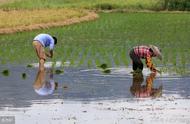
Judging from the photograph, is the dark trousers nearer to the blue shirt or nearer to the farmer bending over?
the farmer bending over

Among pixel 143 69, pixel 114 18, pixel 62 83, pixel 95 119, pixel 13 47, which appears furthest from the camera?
pixel 114 18

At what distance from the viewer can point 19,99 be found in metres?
10.8

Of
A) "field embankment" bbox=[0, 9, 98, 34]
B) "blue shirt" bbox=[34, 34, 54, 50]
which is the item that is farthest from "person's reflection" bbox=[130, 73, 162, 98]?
"field embankment" bbox=[0, 9, 98, 34]

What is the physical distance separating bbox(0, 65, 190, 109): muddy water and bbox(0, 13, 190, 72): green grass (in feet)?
4.87

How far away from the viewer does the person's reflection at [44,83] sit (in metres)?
11.7

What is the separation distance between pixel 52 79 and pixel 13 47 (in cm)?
702

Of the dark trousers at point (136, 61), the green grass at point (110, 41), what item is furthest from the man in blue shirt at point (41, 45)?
the dark trousers at point (136, 61)

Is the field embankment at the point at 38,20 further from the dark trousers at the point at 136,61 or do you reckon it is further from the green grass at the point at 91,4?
the dark trousers at the point at 136,61

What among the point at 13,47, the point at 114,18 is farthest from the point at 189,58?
the point at 114,18

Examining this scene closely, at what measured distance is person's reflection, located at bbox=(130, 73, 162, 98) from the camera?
11.4 meters

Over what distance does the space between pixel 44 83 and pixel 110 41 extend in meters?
9.57

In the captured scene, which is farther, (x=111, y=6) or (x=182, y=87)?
(x=111, y=6)

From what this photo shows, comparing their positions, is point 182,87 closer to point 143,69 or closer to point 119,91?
point 119,91

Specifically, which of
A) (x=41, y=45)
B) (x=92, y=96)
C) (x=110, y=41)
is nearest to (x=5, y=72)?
(x=41, y=45)
